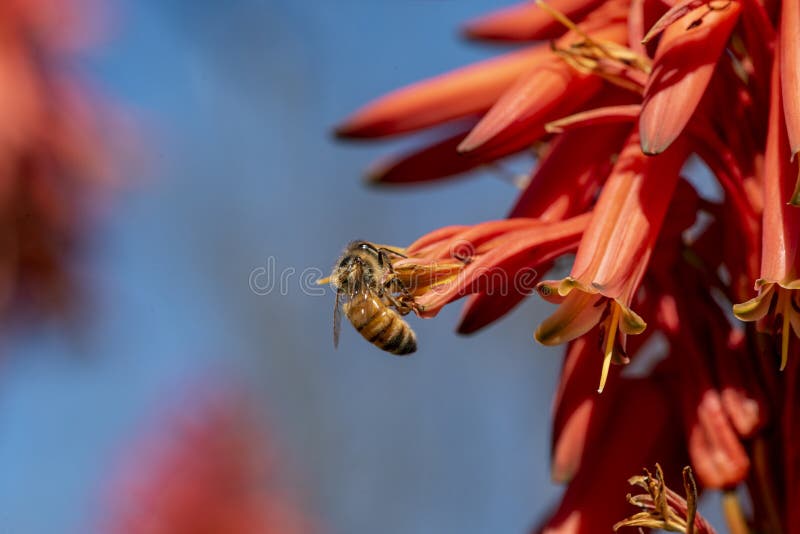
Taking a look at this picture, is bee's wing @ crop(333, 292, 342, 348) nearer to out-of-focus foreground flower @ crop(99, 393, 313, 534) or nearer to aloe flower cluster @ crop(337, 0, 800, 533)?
aloe flower cluster @ crop(337, 0, 800, 533)

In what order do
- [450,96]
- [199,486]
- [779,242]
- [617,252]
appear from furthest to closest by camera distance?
1. [199,486]
2. [450,96]
3. [617,252]
4. [779,242]

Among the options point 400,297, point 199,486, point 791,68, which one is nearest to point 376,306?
point 400,297

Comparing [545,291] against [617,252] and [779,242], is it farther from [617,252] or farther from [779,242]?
[779,242]

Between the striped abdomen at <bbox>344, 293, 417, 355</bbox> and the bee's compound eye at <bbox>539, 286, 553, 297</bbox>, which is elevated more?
the striped abdomen at <bbox>344, 293, 417, 355</bbox>

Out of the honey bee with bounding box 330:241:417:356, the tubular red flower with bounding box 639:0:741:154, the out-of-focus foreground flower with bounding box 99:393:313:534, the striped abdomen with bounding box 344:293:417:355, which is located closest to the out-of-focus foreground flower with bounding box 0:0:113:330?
the out-of-focus foreground flower with bounding box 99:393:313:534

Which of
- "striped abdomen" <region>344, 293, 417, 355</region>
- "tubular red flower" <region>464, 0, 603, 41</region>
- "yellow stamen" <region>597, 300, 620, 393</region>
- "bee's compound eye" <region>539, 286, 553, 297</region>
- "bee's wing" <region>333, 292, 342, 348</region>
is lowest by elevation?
"yellow stamen" <region>597, 300, 620, 393</region>

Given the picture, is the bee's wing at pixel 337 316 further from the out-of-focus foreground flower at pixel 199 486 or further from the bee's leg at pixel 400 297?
the out-of-focus foreground flower at pixel 199 486

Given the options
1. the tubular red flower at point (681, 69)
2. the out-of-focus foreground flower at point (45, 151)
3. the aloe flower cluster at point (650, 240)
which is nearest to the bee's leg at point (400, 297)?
the aloe flower cluster at point (650, 240)
